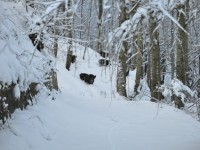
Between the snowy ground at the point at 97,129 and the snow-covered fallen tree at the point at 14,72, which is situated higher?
the snow-covered fallen tree at the point at 14,72

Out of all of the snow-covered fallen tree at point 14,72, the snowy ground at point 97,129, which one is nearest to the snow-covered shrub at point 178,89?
the snowy ground at point 97,129

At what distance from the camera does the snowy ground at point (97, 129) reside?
19.7 ft

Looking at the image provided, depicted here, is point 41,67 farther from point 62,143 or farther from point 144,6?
point 144,6

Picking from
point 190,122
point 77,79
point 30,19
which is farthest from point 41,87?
point 77,79

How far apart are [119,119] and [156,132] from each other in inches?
70.6

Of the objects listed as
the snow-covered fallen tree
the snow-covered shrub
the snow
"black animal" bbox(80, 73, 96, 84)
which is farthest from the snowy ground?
"black animal" bbox(80, 73, 96, 84)

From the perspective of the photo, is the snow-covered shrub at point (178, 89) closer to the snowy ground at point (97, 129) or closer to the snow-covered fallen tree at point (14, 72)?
the snowy ground at point (97, 129)

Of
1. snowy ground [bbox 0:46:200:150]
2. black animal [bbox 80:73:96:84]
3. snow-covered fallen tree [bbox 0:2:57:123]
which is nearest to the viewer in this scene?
snowy ground [bbox 0:46:200:150]

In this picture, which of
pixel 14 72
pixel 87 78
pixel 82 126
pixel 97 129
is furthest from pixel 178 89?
pixel 87 78

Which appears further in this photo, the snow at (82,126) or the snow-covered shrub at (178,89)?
the snow-covered shrub at (178,89)

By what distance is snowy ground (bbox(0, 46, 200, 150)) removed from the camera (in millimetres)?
6020

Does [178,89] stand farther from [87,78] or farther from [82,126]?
[87,78]

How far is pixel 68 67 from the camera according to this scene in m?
21.6

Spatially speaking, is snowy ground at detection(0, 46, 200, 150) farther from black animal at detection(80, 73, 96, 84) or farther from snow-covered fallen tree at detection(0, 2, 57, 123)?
black animal at detection(80, 73, 96, 84)
